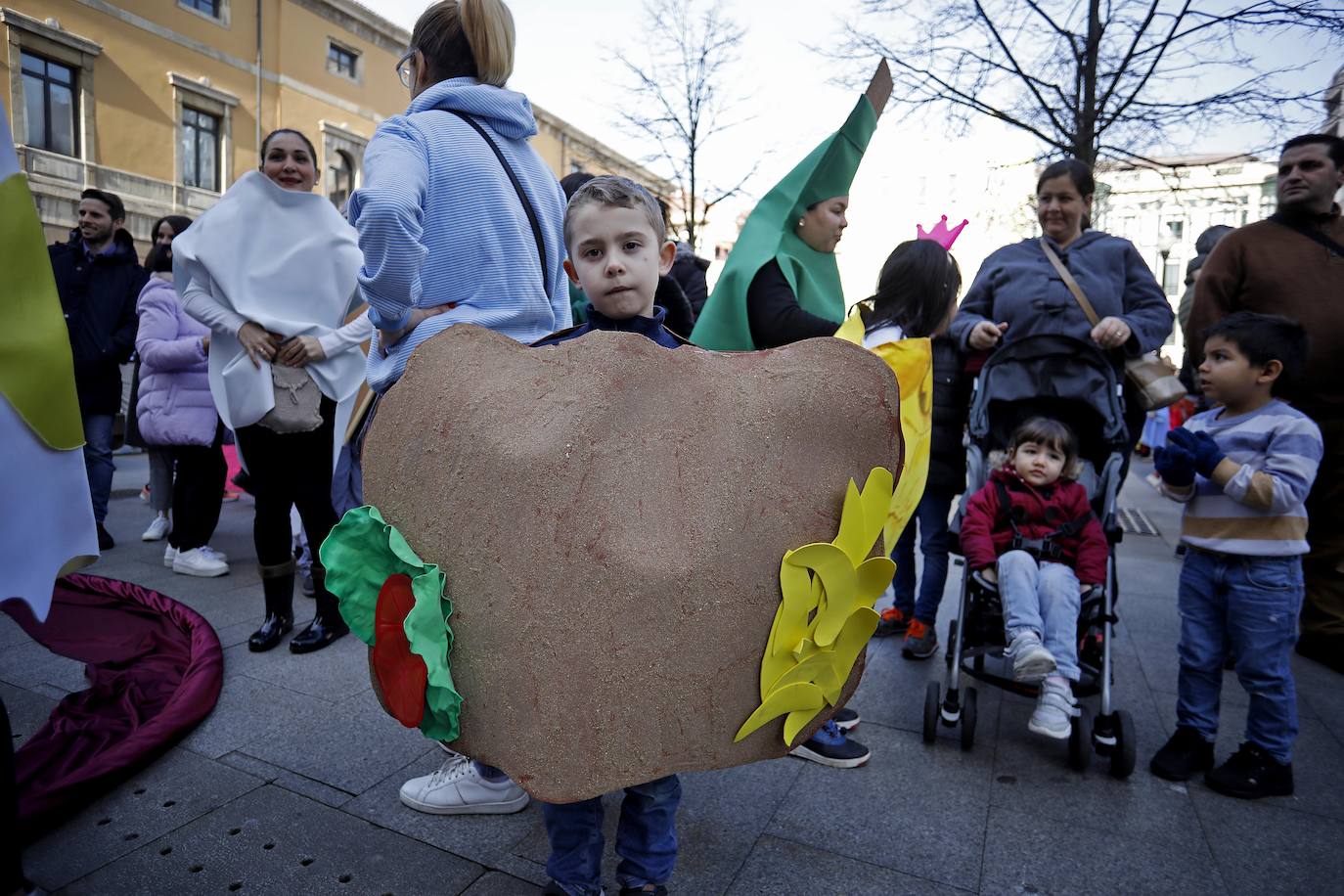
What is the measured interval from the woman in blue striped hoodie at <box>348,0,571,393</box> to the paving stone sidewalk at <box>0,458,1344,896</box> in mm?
1162

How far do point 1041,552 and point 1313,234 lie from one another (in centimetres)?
205

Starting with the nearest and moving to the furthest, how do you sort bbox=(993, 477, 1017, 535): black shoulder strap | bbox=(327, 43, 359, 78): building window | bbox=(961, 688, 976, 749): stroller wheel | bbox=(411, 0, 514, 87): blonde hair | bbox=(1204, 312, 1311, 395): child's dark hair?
bbox=(411, 0, 514, 87): blonde hair → bbox=(1204, 312, 1311, 395): child's dark hair → bbox=(961, 688, 976, 749): stroller wheel → bbox=(993, 477, 1017, 535): black shoulder strap → bbox=(327, 43, 359, 78): building window

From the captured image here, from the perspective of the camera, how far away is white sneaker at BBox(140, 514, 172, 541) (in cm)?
512

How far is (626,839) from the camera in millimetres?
1717

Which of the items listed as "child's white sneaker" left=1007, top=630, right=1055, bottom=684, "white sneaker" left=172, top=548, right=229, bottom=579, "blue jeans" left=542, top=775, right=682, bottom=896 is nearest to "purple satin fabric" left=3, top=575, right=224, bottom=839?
"white sneaker" left=172, top=548, right=229, bottom=579

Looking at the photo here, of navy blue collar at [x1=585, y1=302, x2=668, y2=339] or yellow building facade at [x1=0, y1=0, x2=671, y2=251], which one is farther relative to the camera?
yellow building facade at [x1=0, y1=0, x2=671, y2=251]

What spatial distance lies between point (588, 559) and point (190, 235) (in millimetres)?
2956

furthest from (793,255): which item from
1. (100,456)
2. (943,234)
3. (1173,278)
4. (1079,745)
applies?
(1173,278)

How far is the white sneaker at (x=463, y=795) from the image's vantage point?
2.16 metres

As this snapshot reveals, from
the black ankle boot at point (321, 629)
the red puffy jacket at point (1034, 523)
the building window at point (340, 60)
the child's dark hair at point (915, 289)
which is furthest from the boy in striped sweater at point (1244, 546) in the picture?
the building window at point (340, 60)

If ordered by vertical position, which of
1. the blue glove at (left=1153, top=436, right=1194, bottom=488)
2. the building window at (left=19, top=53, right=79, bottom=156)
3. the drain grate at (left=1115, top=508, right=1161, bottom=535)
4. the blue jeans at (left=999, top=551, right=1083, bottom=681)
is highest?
the building window at (left=19, top=53, right=79, bottom=156)

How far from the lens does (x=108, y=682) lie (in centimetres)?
276

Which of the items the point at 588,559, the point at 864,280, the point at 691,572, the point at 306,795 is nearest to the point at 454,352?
the point at 588,559

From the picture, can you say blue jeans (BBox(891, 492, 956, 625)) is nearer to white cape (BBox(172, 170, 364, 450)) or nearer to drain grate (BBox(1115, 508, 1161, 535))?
white cape (BBox(172, 170, 364, 450))
